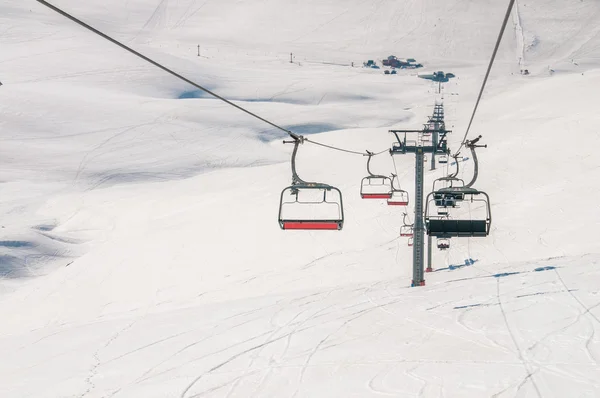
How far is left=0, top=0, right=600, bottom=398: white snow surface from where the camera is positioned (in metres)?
12.5

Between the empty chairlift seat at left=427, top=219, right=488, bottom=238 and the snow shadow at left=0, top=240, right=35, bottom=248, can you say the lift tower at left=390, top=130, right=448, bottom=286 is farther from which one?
the snow shadow at left=0, top=240, right=35, bottom=248

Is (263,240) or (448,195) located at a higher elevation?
(448,195)

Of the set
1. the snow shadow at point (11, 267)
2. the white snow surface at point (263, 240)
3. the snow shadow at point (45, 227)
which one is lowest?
the snow shadow at point (11, 267)

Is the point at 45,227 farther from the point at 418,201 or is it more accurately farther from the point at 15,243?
the point at 418,201

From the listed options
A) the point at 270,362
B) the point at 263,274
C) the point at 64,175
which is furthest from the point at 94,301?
the point at 64,175

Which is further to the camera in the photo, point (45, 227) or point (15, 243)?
point (45, 227)

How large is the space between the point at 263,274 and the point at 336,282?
10.8ft

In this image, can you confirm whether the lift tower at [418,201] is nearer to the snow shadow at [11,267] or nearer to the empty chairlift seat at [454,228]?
the empty chairlift seat at [454,228]

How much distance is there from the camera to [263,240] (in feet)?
102

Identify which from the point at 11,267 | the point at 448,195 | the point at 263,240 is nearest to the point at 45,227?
the point at 11,267

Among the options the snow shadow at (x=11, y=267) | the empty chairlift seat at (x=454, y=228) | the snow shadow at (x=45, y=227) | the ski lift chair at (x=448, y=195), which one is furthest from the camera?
the snow shadow at (x=45, y=227)

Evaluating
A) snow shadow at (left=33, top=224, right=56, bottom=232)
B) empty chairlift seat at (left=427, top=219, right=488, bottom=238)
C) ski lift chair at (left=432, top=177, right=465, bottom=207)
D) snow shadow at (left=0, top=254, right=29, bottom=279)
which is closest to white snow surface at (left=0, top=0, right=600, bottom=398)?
snow shadow at (left=33, top=224, right=56, bottom=232)

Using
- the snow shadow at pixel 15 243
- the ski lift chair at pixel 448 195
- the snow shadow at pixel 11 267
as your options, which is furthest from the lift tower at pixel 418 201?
the snow shadow at pixel 15 243

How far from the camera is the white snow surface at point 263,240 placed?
40.9 ft
